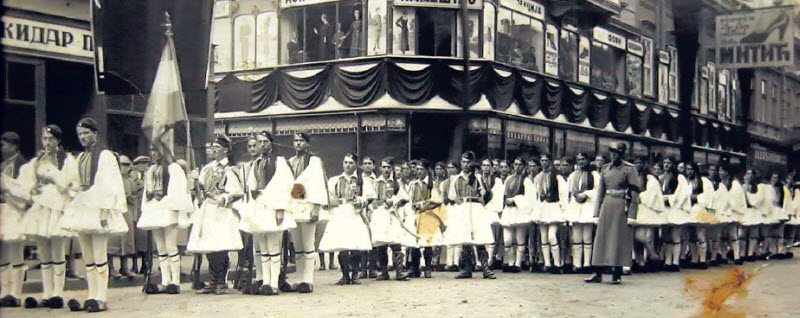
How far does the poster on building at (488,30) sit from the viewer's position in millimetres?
19938

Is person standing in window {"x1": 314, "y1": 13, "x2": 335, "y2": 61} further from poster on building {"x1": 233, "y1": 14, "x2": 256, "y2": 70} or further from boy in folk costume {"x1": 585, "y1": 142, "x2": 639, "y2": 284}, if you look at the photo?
boy in folk costume {"x1": 585, "y1": 142, "x2": 639, "y2": 284}

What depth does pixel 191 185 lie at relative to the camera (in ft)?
36.0

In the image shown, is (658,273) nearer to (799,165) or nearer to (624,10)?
(799,165)

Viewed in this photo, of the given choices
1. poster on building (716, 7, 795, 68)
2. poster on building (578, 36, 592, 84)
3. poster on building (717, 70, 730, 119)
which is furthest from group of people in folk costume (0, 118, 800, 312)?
poster on building (578, 36, 592, 84)

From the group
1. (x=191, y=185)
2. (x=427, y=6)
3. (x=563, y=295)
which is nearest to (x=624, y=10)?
(x=427, y=6)

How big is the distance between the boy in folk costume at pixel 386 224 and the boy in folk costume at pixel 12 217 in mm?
4976

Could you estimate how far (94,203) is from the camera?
8.38 meters

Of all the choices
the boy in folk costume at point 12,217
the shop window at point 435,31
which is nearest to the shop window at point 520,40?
the shop window at point 435,31

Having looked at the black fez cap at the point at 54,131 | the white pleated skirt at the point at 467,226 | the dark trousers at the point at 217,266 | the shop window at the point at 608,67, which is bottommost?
the dark trousers at the point at 217,266

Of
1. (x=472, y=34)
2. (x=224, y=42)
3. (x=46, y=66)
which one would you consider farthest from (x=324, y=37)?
(x=46, y=66)

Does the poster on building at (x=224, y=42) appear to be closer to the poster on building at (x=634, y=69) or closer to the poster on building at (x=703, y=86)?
the poster on building at (x=634, y=69)

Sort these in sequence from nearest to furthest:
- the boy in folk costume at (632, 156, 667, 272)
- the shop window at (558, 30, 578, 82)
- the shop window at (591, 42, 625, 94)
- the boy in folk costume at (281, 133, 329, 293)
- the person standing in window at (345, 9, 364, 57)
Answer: the boy in folk costume at (281, 133, 329, 293) < the boy in folk costume at (632, 156, 667, 272) < the person standing in window at (345, 9, 364, 57) < the shop window at (591, 42, 625, 94) < the shop window at (558, 30, 578, 82)

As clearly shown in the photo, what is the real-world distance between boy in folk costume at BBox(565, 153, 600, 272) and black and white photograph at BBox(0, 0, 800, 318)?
0.03 metres

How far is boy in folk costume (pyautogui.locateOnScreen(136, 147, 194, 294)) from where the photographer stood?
Result: 10594 mm
